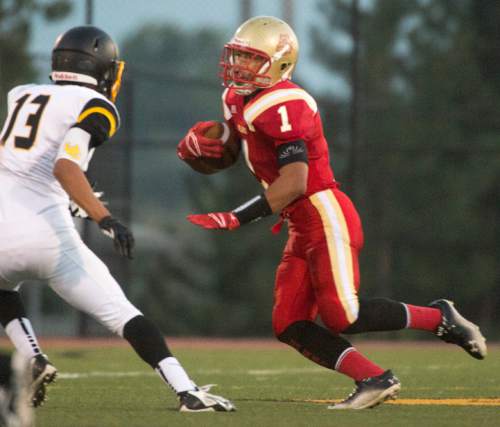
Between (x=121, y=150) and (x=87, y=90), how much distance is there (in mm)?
8310

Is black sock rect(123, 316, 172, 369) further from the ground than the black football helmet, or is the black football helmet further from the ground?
the black football helmet

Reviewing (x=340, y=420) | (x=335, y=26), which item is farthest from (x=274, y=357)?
(x=335, y=26)

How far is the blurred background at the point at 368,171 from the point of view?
14109 millimetres

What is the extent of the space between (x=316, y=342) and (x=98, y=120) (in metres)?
1.51

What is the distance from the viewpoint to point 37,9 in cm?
1858

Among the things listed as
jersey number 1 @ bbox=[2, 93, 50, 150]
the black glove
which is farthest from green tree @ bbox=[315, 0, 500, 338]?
the black glove

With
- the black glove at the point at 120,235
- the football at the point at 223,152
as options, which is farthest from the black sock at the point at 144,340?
the football at the point at 223,152

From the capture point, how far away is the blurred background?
14109 mm

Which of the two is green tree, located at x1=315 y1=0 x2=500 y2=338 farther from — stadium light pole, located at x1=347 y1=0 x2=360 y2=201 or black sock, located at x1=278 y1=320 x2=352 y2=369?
black sock, located at x1=278 y1=320 x2=352 y2=369

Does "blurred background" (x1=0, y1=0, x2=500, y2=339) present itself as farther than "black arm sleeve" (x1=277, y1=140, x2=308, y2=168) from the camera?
Yes

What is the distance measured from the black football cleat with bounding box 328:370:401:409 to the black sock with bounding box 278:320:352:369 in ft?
0.81

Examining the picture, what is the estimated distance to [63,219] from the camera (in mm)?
5465

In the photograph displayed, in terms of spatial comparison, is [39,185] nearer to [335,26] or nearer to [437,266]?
[437,266]

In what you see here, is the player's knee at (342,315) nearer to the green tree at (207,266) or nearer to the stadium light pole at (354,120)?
the stadium light pole at (354,120)
